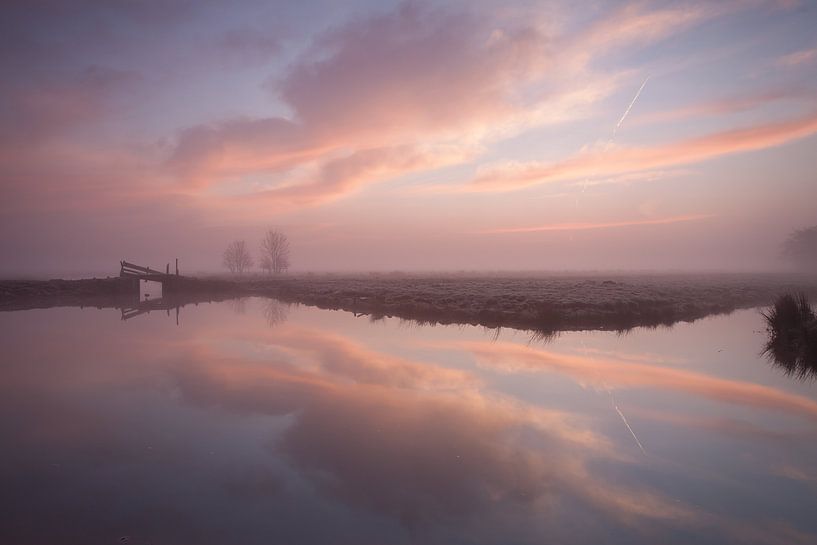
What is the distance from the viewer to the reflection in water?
17723 mm

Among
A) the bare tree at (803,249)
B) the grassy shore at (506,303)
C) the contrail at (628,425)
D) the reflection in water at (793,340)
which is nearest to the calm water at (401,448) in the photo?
the contrail at (628,425)

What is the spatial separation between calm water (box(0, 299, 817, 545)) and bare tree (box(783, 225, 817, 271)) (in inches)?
6865

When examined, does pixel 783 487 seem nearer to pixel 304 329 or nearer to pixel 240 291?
pixel 304 329

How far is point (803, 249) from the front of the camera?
150 metres

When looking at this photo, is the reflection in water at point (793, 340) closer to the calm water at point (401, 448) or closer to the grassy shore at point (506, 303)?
the calm water at point (401, 448)

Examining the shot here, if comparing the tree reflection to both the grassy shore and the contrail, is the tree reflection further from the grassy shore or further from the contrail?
the contrail

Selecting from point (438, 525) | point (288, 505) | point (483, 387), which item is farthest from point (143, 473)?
point (483, 387)

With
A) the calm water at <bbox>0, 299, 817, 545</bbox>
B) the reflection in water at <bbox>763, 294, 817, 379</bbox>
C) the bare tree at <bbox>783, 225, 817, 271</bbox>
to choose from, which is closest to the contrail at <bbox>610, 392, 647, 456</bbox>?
the calm water at <bbox>0, 299, 817, 545</bbox>

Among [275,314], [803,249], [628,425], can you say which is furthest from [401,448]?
[803,249]

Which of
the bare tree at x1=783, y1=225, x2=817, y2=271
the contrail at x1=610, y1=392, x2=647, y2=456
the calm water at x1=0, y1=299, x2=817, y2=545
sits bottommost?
the contrail at x1=610, y1=392, x2=647, y2=456

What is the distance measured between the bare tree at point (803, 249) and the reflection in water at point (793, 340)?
537 ft

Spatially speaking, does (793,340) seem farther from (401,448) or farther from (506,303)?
(401,448)

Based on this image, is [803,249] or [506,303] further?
[803,249]

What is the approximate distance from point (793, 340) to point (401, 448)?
72.0ft
